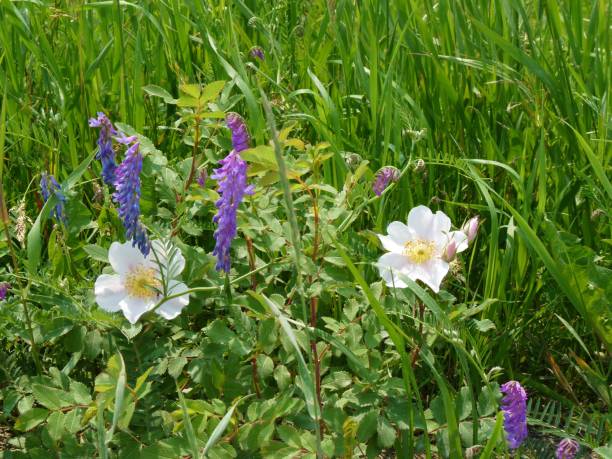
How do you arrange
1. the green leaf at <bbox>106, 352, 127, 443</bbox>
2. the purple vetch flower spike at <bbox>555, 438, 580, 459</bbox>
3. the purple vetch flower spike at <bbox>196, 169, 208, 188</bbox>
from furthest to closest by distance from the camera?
the purple vetch flower spike at <bbox>196, 169, 208, 188</bbox> < the purple vetch flower spike at <bbox>555, 438, 580, 459</bbox> < the green leaf at <bbox>106, 352, 127, 443</bbox>

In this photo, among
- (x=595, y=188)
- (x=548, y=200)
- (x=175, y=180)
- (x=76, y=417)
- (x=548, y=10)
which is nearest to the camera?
(x=76, y=417)

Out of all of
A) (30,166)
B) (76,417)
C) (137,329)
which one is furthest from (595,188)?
(30,166)

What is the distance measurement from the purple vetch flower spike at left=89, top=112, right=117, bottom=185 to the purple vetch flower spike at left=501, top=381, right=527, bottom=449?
34.0 inches

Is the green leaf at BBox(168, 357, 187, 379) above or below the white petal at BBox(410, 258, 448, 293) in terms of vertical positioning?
below

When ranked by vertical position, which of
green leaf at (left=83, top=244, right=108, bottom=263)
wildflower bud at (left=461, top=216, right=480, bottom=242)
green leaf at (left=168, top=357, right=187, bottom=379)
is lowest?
green leaf at (left=168, top=357, right=187, bottom=379)

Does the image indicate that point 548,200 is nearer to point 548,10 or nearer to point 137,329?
point 548,10

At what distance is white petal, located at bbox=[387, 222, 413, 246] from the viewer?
2.01 metres

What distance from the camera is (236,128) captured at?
6.37ft

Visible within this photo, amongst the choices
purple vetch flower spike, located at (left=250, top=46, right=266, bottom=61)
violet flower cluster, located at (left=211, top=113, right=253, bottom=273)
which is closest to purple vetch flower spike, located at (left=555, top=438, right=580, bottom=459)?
violet flower cluster, located at (left=211, top=113, right=253, bottom=273)

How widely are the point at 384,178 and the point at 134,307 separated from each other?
22.7 inches

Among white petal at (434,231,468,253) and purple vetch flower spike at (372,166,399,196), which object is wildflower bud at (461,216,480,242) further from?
purple vetch flower spike at (372,166,399,196)

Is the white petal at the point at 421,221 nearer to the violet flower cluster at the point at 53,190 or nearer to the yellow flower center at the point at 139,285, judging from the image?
the yellow flower center at the point at 139,285

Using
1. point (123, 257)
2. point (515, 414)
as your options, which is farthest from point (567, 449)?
point (123, 257)

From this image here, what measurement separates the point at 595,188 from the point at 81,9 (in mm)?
1511
